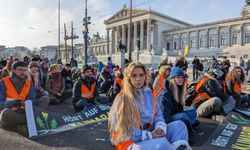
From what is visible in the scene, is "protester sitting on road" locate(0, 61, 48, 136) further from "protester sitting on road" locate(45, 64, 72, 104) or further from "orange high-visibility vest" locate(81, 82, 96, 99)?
"protester sitting on road" locate(45, 64, 72, 104)

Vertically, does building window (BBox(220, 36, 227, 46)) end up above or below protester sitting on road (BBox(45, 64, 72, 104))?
above

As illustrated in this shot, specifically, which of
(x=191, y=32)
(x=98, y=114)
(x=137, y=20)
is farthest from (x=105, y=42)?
(x=98, y=114)

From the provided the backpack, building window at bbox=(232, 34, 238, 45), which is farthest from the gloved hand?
building window at bbox=(232, 34, 238, 45)

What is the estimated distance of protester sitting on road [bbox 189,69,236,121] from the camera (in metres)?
6.96

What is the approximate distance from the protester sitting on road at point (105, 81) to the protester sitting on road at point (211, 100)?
5674mm

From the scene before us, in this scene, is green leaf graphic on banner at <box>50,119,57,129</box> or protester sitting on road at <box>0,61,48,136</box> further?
green leaf graphic on banner at <box>50,119,57,129</box>

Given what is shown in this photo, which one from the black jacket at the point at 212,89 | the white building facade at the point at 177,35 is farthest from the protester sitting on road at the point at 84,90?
the white building facade at the point at 177,35

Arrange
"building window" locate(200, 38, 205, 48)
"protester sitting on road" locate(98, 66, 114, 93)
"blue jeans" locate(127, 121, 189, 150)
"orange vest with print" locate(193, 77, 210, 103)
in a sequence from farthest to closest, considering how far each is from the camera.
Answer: "building window" locate(200, 38, 205, 48) < "protester sitting on road" locate(98, 66, 114, 93) < "orange vest with print" locate(193, 77, 210, 103) < "blue jeans" locate(127, 121, 189, 150)

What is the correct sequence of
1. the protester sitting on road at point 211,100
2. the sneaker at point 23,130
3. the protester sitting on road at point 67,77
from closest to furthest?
1. the sneaker at point 23,130
2. the protester sitting on road at point 211,100
3. the protester sitting on road at point 67,77

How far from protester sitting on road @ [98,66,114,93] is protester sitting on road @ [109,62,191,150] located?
30.5 ft

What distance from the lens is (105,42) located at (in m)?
88.1

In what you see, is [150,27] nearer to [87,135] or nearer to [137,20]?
[137,20]

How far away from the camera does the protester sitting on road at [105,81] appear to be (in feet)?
41.9

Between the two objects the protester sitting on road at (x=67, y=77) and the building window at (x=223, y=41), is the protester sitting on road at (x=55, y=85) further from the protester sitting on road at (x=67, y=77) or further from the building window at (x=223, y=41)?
the building window at (x=223, y=41)
